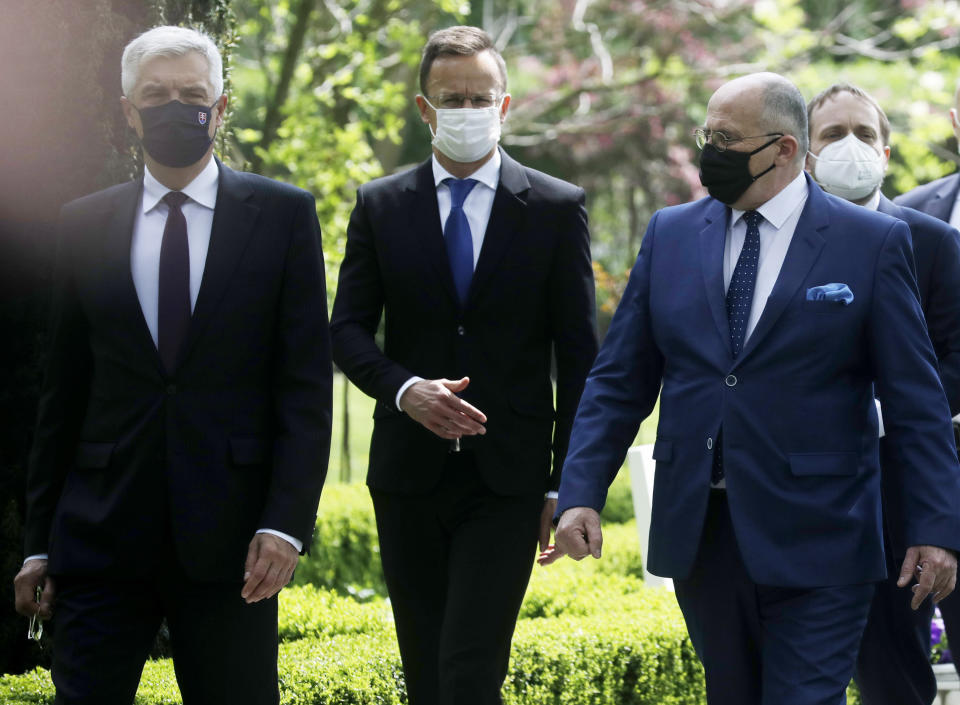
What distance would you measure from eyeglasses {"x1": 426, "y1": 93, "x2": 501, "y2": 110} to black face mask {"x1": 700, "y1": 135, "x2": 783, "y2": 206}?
105 centimetres

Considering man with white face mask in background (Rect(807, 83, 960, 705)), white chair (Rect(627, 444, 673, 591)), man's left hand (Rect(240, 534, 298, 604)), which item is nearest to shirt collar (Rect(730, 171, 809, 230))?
man with white face mask in background (Rect(807, 83, 960, 705))

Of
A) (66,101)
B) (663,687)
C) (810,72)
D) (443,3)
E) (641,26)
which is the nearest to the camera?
(66,101)

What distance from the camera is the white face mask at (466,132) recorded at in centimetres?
481

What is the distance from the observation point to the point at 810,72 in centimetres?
1519

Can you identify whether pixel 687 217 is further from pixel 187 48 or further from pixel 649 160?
pixel 649 160

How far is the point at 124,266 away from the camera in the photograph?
374cm

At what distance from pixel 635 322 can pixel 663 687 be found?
267 centimetres

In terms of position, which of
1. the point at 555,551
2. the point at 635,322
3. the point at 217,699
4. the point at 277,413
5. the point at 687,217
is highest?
the point at 687,217

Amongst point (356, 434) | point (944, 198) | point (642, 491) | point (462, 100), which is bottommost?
point (356, 434)

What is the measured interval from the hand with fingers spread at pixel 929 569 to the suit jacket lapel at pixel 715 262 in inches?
29.6

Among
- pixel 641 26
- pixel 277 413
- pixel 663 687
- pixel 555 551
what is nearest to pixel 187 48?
pixel 277 413

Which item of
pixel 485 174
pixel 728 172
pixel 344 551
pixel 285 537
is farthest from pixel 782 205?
pixel 344 551

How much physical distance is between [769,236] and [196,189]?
162 cm

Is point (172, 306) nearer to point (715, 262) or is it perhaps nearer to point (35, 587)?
point (35, 587)
